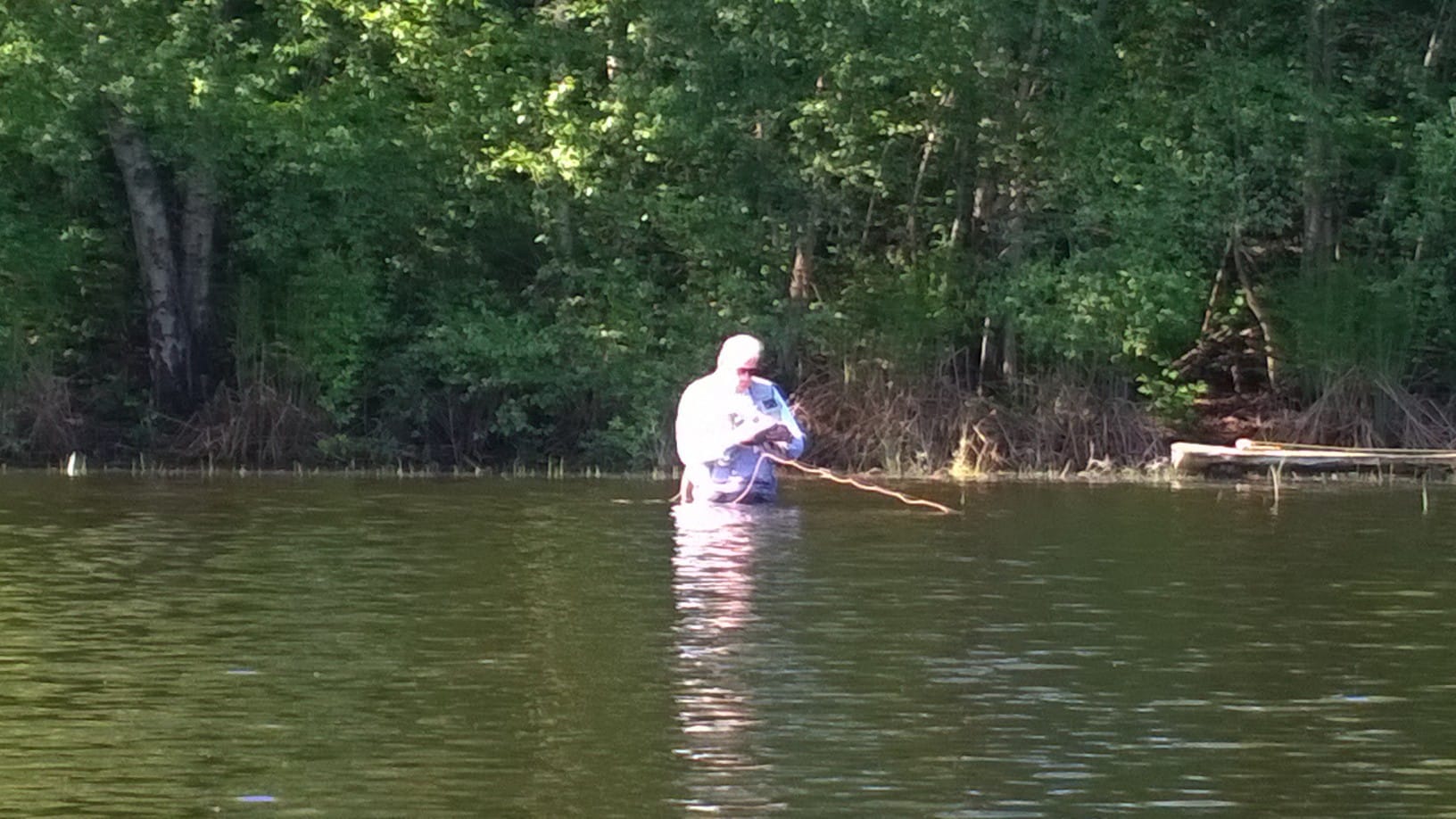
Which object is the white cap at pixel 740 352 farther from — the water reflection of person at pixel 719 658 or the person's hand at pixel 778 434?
the water reflection of person at pixel 719 658

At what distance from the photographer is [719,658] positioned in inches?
570

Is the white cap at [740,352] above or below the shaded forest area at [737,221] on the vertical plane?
below

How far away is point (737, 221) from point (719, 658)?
2074 cm

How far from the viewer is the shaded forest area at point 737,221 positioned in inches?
1330

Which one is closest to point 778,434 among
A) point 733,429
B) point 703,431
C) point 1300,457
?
point 733,429

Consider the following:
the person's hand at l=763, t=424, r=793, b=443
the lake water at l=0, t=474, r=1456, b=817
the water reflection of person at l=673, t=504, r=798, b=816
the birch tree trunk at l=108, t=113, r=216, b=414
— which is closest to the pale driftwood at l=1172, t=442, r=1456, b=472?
the lake water at l=0, t=474, r=1456, b=817

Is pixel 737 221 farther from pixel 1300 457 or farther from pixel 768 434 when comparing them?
pixel 768 434

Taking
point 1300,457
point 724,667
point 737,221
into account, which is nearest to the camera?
point 724,667

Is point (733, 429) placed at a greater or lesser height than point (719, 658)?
greater

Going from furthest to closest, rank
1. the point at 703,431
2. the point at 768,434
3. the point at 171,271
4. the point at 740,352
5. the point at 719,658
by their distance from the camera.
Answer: the point at 171,271 → the point at 703,431 → the point at 740,352 → the point at 768,434 → the point at 719,658

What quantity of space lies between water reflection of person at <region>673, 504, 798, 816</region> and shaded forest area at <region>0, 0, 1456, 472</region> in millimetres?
10462

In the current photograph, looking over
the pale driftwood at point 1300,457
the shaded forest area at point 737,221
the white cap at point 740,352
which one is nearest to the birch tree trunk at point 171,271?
the shaded forest area at point 737,221

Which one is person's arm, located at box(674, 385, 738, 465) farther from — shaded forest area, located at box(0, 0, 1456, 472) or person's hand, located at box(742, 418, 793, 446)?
shaded forest area, located at box(0, 0, 1456, 472)

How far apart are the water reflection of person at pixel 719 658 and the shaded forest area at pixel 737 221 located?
34.3 feet
